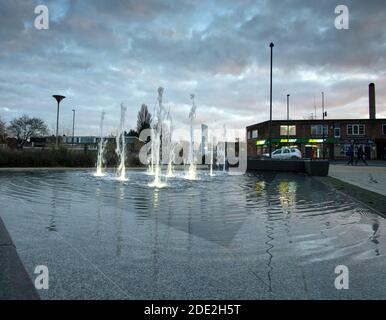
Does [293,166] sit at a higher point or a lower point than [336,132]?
lower

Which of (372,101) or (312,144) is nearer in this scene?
(312,144)

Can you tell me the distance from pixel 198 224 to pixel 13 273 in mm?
3445

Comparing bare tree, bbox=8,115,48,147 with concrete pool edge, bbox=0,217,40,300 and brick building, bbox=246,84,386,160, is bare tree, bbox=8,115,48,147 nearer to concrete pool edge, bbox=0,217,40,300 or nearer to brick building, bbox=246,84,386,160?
brick building, bbox=246,84,386,160

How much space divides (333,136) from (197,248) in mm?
58219

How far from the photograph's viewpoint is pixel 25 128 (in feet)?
277

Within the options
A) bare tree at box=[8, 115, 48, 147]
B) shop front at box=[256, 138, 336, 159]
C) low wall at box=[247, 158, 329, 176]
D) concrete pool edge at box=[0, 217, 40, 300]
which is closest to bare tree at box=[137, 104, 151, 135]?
bare tree at box=[8, 115, 48, 147]

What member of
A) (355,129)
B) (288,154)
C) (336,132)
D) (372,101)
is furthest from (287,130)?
(288,154)

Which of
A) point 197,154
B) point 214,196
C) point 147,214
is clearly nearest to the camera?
point 147,214

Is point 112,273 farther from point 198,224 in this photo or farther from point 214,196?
point 214,196

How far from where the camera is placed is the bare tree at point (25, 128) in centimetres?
8338

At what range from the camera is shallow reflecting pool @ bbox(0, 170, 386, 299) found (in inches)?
137

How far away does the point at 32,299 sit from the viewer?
314cm

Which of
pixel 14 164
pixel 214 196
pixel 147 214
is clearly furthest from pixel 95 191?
pixel 14 164

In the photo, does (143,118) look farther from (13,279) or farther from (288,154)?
(13,279)
